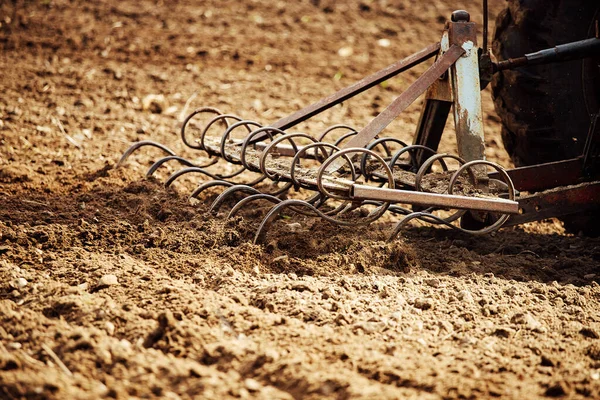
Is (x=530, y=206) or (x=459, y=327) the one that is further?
(x=530, y=206)

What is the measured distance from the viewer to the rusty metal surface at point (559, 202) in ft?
12.4

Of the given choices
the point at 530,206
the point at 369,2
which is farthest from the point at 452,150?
the point at 369,2

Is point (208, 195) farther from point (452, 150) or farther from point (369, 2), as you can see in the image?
point (369, 2)

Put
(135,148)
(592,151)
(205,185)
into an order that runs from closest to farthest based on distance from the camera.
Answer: (592,151) → (205,185) → (135,148)

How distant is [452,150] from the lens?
5.79 metres

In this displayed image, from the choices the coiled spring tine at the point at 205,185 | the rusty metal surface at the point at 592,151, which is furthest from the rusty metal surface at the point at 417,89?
the coiled spring tine at the point at 205,185

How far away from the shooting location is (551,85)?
4180 millimetres

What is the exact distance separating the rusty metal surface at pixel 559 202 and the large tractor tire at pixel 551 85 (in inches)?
18.1

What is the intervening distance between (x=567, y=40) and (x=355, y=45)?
395cm

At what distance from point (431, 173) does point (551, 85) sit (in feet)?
3.55

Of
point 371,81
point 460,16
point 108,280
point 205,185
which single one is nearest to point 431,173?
point 371,81

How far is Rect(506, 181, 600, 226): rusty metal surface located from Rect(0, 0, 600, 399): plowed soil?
0.79 ft

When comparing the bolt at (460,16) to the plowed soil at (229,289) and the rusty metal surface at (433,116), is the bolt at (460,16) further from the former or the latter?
the plowed soil at (229,289)

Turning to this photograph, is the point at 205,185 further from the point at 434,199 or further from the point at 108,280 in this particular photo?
the point at 434,199
